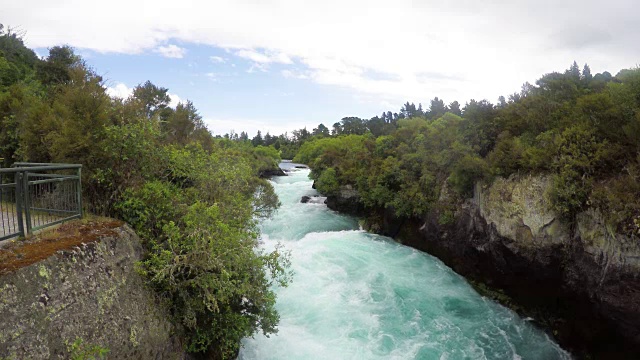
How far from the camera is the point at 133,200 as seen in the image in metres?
8.67

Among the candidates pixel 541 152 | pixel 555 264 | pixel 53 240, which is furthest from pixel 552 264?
pixel 53 240

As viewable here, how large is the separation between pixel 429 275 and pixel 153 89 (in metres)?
24.9

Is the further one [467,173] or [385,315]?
[467,173]

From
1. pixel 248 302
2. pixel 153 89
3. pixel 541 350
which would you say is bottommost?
pixel 541 350

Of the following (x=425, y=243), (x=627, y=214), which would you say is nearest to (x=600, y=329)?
(x=627, y=214)

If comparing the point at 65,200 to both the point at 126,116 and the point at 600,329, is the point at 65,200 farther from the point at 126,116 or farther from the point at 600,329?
the point at 600,329

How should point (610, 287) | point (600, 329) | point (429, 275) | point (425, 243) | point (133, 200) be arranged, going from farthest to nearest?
1. point (425, 243)
2. point (429, 275)
3. point (600, 329)
4. point (610, 287)
5. point (133, 200)

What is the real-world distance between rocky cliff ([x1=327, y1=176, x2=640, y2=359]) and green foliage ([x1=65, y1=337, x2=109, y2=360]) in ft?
42.1

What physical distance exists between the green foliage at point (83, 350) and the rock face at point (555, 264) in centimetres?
1282

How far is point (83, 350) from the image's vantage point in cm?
569

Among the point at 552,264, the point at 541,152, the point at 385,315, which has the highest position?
the point at 541,152

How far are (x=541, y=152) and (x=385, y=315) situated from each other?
8.41 metres

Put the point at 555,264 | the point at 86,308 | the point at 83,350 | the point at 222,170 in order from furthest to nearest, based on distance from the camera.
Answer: the point at 555,264, the point at 222,170, the point at 86,308, the point at 83,350

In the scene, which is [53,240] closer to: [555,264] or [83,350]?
[83,350]
